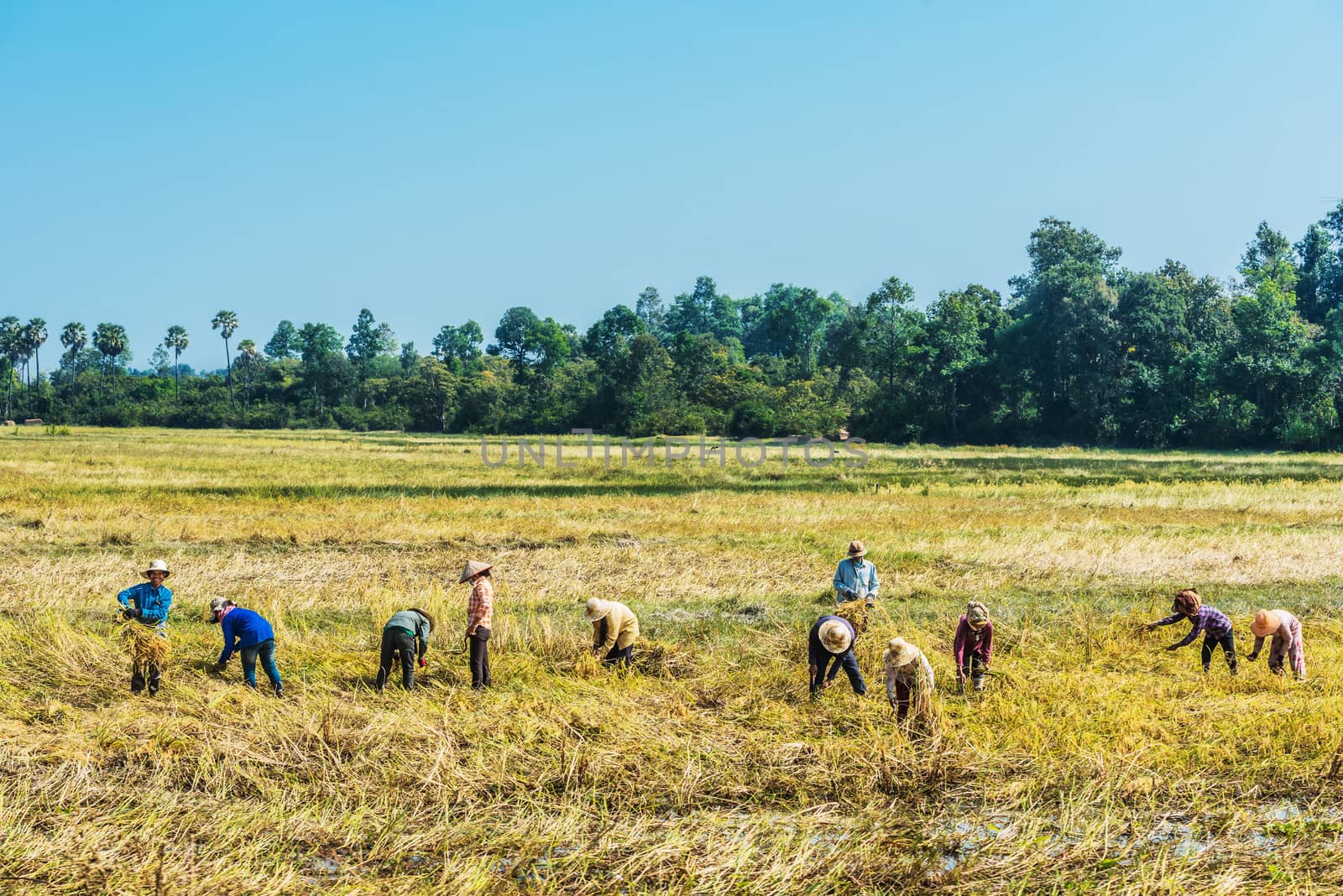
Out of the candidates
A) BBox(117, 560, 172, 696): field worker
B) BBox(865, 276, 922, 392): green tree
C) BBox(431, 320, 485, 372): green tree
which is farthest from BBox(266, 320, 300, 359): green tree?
BBox(117, 560, 172, 696): field worker

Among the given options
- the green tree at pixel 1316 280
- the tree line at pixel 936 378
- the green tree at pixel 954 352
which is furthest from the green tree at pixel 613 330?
the green tree at pixel 1316 280

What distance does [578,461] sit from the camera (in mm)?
46344

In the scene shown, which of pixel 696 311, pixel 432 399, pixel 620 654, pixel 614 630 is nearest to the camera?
pixel 614 630

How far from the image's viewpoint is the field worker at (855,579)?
37.8 feet

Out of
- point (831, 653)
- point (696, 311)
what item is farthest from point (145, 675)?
point (696, 311)

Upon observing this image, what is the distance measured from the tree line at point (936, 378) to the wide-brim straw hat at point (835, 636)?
196ft

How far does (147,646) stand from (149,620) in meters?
0.55

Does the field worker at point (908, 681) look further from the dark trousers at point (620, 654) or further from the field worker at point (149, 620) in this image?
the field worker at point (149, 620)

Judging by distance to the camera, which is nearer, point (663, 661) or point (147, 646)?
Result: point (147, 646)

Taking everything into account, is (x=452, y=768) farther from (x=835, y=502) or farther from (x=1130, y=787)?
(x=835, y=502)

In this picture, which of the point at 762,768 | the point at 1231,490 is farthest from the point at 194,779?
the point at 1231,490

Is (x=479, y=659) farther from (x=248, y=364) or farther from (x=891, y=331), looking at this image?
(x=248, y=364)

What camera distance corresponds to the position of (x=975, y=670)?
10055 mm

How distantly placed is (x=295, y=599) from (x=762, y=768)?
27.9 feet
